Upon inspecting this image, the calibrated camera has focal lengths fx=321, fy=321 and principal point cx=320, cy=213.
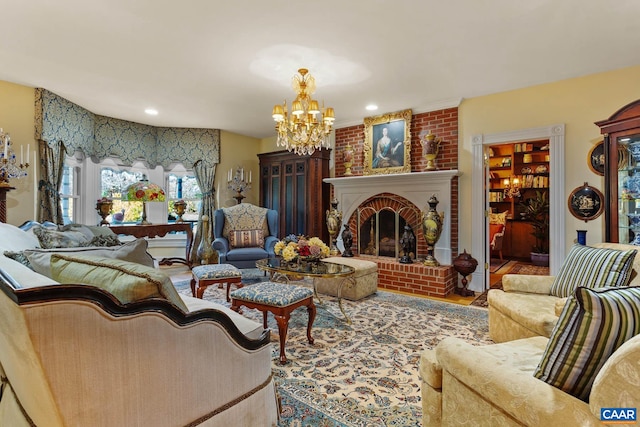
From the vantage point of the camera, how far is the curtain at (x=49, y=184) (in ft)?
12.9

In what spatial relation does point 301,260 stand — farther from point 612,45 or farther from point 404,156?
point 612,45

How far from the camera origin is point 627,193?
2.85m

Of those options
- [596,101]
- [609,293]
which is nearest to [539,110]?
[596,101]

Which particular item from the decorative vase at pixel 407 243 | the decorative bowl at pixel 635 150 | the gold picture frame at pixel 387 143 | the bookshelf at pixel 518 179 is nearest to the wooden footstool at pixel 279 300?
the decorative vase at pixel 407 243

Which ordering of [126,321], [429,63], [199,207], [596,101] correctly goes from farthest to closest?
[199,207] < [596,101] < [429,63] < [126,321]

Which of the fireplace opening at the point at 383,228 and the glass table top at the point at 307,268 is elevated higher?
Result: the fireplace opening at the point at 383,228

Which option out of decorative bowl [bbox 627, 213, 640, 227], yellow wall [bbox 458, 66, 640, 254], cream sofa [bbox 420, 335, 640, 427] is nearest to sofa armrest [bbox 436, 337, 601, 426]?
cream sofa [bbox 420, 335, 640, 427]

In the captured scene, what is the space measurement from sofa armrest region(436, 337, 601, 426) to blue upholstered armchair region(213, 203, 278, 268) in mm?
3545

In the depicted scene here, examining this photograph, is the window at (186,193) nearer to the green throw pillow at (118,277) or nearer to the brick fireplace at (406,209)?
the brick fireplace at (406,209)

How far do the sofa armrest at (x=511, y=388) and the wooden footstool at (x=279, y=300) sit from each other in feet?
3.90

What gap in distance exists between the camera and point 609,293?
101 cm

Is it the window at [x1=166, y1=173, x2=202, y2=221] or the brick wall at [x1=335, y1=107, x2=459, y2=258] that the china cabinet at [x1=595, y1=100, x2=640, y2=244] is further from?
the window at [x1=166, y1=173, x2=202, y2=221]

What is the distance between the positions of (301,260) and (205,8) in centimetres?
223

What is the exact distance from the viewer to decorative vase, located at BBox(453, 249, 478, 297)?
3920 millimetres
